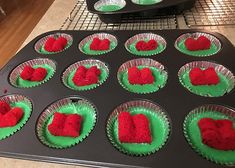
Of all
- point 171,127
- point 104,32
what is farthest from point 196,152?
point 104,32

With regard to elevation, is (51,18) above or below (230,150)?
above

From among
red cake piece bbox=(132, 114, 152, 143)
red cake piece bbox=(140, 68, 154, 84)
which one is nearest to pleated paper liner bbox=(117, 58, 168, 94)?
red cake piece bbox=(140, 68, 154, 84)

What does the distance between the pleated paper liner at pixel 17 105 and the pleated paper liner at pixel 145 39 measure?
509mm

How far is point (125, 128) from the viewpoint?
0.81 m

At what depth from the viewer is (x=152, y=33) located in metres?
1.19

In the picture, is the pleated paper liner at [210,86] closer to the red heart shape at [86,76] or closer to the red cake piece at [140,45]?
the red cake piece at [140,45]

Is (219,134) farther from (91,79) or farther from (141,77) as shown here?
(91,79)

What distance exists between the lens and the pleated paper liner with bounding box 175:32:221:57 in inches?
42.7

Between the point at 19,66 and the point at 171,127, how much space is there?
772 millimetres

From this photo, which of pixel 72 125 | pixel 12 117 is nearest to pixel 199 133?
pixel 72 125

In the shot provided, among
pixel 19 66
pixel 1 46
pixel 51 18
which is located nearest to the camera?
pixel 19 66

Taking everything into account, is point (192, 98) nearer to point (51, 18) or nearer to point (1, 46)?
point (51, 18)

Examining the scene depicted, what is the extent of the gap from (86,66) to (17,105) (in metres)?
0.35

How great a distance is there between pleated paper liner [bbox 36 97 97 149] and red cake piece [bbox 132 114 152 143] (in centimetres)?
15
